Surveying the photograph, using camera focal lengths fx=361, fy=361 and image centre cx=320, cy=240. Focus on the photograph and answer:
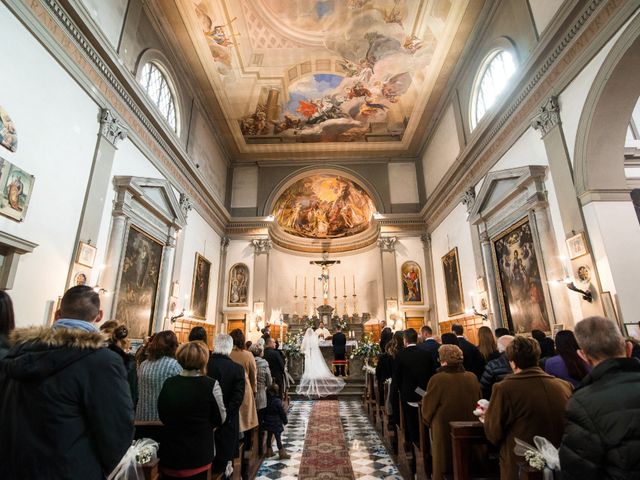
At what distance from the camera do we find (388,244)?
639 inches

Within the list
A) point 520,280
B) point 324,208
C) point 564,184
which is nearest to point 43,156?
point 564,184

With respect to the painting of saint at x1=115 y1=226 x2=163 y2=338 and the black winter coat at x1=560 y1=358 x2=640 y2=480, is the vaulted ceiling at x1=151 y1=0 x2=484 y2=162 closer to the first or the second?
the painting of saint at x1=115 y1=226 x2=163 y2=338

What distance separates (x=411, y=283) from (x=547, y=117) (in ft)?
31.4

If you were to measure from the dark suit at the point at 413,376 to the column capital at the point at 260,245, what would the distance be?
12.1 meters

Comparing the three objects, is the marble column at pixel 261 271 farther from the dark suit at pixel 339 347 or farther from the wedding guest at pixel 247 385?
the wedding guest at pixel 247 385

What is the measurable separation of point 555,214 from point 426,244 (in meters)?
8.69

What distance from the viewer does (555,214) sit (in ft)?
23.9

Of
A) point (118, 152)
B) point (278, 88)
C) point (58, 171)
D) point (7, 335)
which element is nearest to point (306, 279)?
point (278, 88)

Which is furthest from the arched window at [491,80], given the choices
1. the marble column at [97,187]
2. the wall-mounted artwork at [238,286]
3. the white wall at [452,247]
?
the wall-mounted artwork at [238,286]

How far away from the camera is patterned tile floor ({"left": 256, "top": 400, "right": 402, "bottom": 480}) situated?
4.86m

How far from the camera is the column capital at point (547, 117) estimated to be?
7105 millimetres

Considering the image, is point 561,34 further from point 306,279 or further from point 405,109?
point 306,279

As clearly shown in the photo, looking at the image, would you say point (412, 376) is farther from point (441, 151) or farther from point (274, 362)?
point (441, 151)

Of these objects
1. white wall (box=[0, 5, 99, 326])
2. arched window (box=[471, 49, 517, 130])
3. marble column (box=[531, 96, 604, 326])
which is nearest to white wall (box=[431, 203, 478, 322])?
arched window (box=[471, 49, 517, 130])
